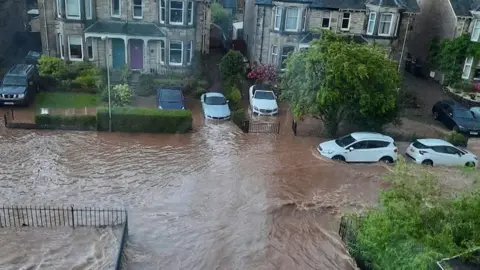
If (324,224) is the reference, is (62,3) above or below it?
above

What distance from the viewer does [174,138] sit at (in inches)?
1001

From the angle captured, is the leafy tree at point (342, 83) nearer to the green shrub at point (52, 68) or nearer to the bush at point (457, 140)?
the bush at point (457, 140)

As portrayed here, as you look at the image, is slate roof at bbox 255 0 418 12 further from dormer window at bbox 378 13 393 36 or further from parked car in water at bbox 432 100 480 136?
parked car in water at bbox 432 100 480 136

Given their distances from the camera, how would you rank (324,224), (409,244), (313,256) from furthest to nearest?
(324,224), (313,256), (409,244)

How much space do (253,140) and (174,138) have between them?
13.8ft

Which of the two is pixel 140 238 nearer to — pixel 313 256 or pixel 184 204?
pixel 184 204

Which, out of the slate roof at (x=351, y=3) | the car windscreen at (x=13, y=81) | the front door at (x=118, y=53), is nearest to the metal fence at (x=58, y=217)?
the car windscreen at (x=13, y=81)

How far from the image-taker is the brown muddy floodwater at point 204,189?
1673 centimetres

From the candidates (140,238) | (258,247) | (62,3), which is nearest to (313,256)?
(258,247)

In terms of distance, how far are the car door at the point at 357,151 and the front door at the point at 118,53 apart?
1818 centimetres

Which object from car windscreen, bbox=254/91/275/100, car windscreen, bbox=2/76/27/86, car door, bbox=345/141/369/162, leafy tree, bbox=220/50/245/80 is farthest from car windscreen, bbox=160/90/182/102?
car door, bbox=345/141/369/162

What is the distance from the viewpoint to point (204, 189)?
2048cm

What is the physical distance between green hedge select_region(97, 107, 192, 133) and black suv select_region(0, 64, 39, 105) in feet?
18.7

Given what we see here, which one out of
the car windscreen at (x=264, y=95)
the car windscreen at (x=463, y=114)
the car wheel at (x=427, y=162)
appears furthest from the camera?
the car windscreen at (x=264, y=95)
